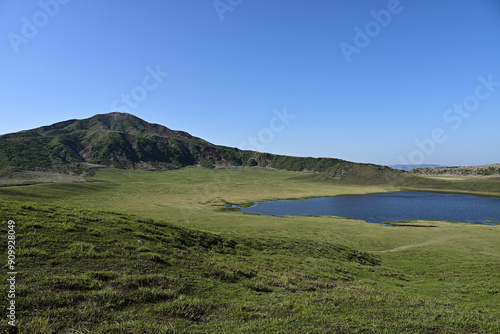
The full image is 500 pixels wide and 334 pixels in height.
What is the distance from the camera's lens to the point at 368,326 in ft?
34.8

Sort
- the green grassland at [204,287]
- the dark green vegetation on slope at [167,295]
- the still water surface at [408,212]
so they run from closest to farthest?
the dark green vegetation on slope at [167,295] < the green grassland at [204,287] < the still water surface at [408,212]

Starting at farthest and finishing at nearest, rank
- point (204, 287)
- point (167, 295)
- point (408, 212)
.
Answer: point (408, 212) → point (204, 287) → point (167, 295)

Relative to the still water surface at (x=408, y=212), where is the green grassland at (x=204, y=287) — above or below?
above

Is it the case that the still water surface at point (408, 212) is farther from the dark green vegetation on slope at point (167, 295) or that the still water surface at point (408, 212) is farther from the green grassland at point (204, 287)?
the dark green vegetation on slope at point (167, 295)

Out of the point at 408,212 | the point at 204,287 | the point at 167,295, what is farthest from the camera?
the point at 408,212

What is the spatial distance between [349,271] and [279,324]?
18.7 meters

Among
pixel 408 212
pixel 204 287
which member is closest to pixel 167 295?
pixel 204 287

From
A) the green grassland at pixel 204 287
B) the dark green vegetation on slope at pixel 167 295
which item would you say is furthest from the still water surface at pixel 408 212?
the dark green vegetation on slope at pixel 167 295

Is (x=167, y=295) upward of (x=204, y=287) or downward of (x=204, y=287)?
upward

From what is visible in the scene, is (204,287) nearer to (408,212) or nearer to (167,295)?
(167,295)

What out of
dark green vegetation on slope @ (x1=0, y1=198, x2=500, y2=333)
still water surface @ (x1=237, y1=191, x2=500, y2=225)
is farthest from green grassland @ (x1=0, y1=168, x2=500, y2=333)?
still water surface @ (x1=237, y1=191, x2=500, y2=225)

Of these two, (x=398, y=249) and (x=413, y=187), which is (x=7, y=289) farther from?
(x=413, y=187)

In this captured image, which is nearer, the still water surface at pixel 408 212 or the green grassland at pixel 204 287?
the green grassland at pixel 204 287

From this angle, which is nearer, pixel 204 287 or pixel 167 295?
pixel 167 295
